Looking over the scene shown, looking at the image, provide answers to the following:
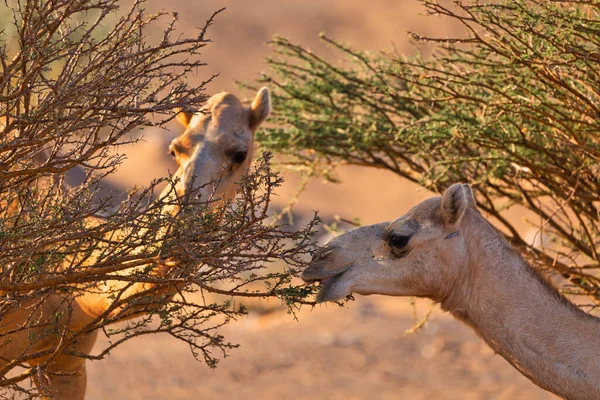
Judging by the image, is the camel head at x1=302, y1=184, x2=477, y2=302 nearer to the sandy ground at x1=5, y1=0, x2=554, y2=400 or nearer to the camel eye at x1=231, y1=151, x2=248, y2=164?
the camel eye at x1=231, y1=151, x2=248, y2=164

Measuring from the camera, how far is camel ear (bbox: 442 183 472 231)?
16.3 feet

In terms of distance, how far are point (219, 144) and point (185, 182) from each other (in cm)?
67

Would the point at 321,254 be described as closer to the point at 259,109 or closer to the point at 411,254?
the point at 411,254

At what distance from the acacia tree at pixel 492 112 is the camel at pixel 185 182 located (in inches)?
43.4

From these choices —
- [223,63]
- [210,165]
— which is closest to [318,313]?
[210,165]

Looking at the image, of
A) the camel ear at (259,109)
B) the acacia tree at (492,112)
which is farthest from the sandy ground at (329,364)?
the camel ear at (259,109)

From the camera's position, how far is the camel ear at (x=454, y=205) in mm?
4957

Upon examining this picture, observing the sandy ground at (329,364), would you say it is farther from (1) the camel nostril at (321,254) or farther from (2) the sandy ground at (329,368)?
(1) the camel nostril at (321,254)

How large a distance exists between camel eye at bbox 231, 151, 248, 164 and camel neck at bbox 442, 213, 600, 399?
1.72 metres

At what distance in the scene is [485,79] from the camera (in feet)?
23.2

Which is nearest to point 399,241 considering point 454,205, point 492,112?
point 454,205

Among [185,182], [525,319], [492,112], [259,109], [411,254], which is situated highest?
[259,109]

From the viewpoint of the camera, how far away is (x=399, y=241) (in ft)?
16.5

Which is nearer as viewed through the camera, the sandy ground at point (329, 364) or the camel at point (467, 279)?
the camel at point (467, 279)
